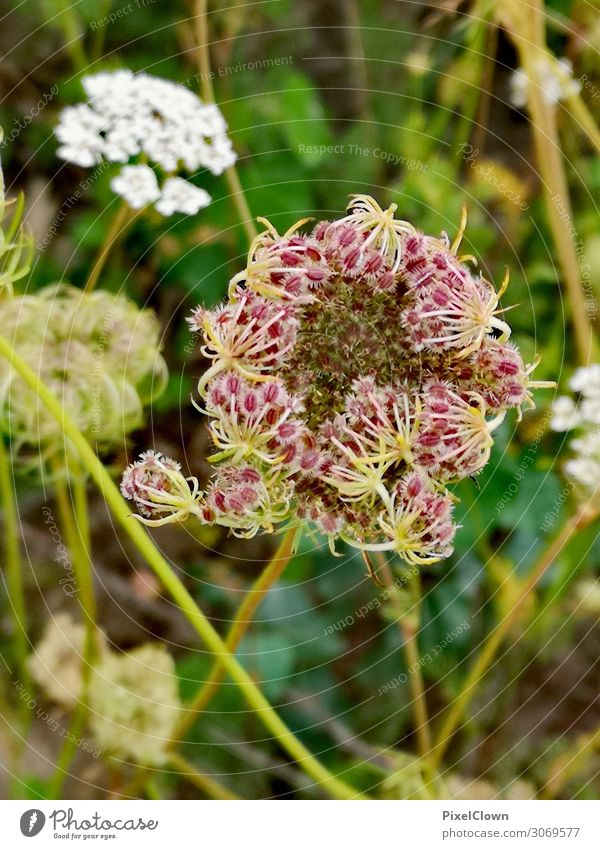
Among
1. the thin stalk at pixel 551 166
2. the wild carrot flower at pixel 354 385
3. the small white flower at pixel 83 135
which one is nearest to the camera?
the wild carrot flower at pixel 354 385

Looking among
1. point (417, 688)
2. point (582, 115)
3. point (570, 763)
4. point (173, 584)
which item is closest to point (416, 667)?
point (417, 688)

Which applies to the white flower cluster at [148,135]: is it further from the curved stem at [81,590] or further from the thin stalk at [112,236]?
the curved stem at [81,590]

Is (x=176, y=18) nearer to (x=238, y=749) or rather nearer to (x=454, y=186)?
(x=454, y=186)

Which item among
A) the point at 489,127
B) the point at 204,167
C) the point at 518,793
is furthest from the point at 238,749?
the point at 489,127

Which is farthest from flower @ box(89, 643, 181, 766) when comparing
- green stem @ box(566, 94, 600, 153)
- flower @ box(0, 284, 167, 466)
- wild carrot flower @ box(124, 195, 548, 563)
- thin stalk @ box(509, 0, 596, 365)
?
green stem @ box(566, 94, 600, 153)

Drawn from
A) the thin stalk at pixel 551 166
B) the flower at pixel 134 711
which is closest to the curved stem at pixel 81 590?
the flower at pixel 134 711
